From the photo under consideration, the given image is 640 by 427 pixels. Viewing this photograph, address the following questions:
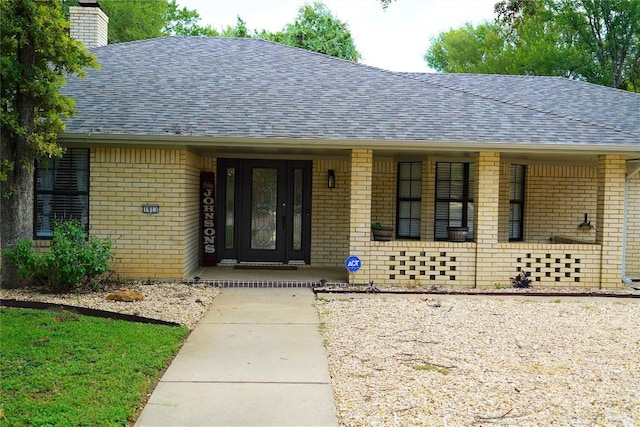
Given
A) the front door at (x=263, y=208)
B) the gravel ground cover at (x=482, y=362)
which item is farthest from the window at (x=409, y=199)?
the gravel ground cover at (x=482, y=362)

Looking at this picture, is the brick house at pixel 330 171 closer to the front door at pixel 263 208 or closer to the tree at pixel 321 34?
the front door at pixel 263 208

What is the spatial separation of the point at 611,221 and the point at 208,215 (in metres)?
7.93

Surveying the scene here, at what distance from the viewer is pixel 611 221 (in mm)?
11539

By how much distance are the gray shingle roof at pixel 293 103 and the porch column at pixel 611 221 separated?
A: 2.33 feet

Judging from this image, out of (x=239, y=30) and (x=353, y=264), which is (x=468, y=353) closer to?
(x=353, y=264)

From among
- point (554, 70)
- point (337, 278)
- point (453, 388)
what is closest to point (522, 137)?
point (337, 278)

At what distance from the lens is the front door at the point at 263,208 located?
43.7ft

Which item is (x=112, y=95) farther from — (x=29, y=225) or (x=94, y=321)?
(x=94, y=321)

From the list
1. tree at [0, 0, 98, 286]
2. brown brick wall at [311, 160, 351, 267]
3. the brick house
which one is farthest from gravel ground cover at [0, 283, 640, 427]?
brown brick wall at [311, 160, 351, 267]

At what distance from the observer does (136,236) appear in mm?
11125

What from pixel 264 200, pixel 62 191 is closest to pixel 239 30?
pixel 264 200

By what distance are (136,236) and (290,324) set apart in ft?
→ 14.0

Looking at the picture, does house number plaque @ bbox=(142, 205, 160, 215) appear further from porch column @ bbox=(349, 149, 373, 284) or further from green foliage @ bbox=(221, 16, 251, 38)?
green foliage @ bbox=(221, 16, 251, 38)

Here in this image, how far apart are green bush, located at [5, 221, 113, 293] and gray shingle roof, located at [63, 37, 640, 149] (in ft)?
6.65
